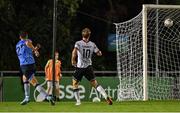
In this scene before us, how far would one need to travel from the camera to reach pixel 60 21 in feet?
109

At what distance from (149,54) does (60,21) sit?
6.72 m

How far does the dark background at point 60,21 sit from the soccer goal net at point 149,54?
6598 mm

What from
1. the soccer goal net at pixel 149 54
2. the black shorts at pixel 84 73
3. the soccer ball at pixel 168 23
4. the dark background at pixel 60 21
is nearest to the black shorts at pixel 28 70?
the black shorts at pixel 84 73

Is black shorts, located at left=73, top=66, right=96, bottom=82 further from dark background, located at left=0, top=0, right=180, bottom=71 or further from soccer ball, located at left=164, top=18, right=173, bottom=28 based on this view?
dark background, located at left=0, top=0, right=180, bottom=71

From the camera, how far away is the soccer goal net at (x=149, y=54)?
2331 centimetres

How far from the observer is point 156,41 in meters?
26.1

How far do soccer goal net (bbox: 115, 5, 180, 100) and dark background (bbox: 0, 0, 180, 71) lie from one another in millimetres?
6598

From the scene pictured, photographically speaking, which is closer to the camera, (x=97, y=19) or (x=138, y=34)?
(x=138, y=34)

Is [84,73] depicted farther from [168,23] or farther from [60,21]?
[60,21]

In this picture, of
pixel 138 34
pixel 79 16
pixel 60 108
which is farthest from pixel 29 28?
pixel 60 108

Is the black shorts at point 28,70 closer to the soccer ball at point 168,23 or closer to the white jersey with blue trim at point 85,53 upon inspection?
the white jersey with blue trim at point 85,53

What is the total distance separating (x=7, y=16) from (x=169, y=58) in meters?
8.30

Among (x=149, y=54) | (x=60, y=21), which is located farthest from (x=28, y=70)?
(x=60, y=21)

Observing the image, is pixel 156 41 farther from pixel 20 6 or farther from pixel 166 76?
pixel 20 6
